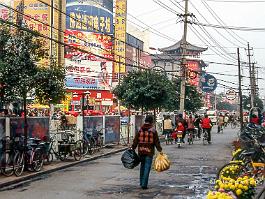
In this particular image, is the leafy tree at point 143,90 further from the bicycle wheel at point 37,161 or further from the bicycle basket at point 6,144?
the bicycle basket at point 6,144

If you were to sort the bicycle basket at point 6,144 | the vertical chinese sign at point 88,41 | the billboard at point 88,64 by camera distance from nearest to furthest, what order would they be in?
the bicycle basket at point 6,144, the vertical chinese sign at point 88,41, the billboard at point 88,64

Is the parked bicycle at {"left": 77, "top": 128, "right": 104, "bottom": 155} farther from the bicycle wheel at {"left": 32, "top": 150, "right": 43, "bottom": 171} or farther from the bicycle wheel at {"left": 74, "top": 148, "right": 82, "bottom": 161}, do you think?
the bicycle wheel at {"left": 32, "top": 150, "right": 43, "bottom": 171}

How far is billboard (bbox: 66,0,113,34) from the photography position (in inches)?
2655

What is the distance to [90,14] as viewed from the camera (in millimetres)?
68500

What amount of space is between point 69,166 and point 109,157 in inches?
161

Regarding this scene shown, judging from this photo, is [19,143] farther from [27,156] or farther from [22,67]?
[22,67]

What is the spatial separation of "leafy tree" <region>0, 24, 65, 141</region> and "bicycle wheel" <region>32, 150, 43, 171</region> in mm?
853

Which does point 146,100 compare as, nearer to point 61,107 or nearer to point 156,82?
point 156,82

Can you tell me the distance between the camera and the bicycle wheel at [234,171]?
1100cm

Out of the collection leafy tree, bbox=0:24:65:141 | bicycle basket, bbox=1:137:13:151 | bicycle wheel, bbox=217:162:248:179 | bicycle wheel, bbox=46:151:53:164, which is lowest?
bicycle wheel, bbox=46:151:53:164

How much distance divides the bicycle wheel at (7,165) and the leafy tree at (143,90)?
1743cm

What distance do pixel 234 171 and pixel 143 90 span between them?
20.3 meters

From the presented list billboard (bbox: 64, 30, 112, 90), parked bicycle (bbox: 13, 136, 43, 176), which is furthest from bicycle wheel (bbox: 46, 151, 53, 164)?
billboard (bbox: 64, 30, 112, 90)

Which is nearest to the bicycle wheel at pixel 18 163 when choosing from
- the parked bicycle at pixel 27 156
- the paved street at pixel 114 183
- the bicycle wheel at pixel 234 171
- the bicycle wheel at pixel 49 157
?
the parked bicycle at pixel 27 156
